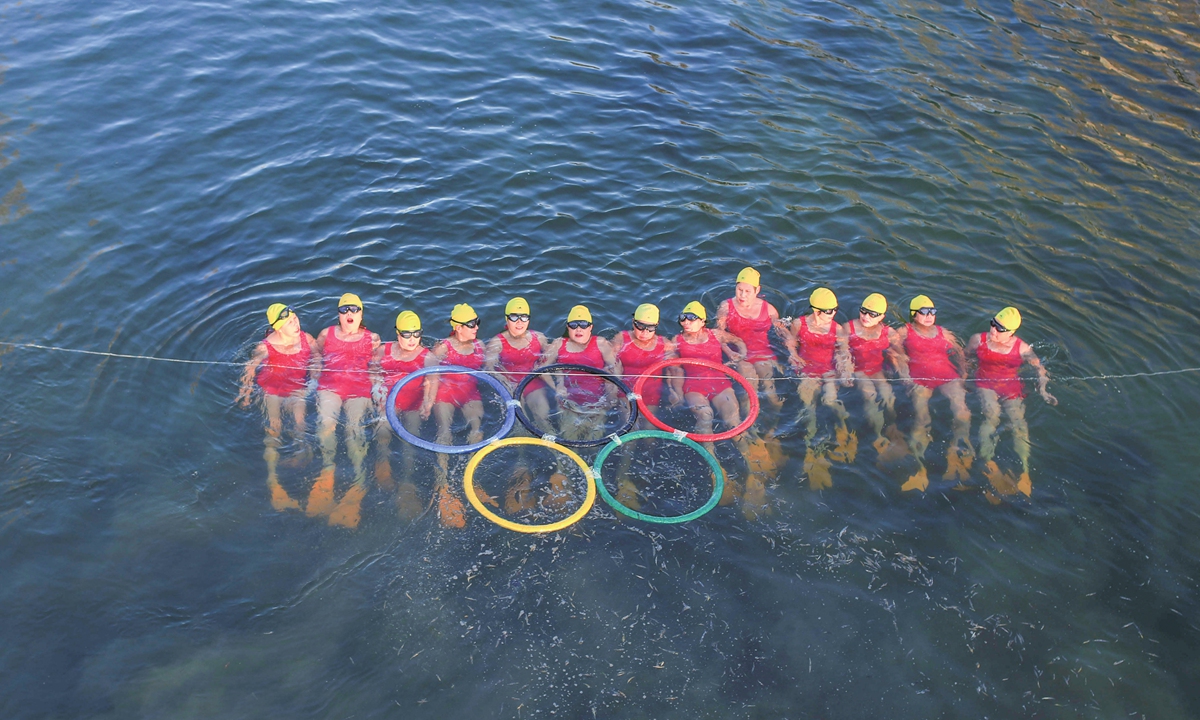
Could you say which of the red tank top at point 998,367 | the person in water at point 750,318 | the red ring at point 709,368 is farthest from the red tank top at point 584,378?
the red tank top at point 998,367

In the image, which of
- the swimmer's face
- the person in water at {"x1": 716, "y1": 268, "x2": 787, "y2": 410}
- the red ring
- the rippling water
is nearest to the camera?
the rippling water

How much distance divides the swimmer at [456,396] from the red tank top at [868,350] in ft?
17.1

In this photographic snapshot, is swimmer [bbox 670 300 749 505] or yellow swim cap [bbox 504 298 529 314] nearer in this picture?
swimmer [bbox 670 300 749 505]

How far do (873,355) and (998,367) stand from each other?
174cm

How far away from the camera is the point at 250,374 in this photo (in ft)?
37.6

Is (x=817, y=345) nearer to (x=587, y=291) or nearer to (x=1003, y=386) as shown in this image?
(x=1003, y=386)

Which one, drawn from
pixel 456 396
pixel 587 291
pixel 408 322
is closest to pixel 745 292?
pixel 587 291

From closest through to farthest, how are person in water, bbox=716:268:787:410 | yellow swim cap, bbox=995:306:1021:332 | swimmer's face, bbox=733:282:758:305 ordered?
yellow swim cap, bbox=995:306:1021:332, person in water, bbox=716:268:787:410, swimmer's face, bbox=733:282:758:305

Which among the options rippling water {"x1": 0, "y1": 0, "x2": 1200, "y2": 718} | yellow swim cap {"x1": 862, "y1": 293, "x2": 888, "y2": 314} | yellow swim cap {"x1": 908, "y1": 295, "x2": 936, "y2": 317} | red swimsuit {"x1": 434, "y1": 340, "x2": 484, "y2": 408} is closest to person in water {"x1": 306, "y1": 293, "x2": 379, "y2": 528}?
rippling water {"x1": 0, "y1": 0, "x2": 1200, "y2": 718}

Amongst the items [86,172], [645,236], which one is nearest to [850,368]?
[645,236]

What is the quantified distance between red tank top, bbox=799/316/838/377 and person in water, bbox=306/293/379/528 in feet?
19.7

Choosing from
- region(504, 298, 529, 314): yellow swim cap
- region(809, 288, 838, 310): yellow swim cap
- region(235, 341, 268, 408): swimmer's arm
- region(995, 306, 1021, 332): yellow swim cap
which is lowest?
region(235, 341, 268, 408): swimmer's arm

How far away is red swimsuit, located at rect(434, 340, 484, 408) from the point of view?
11.3 meters

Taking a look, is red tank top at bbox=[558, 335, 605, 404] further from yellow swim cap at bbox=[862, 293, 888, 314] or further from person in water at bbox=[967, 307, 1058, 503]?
person in water at bbox=[967, 307, 1058, 503]
